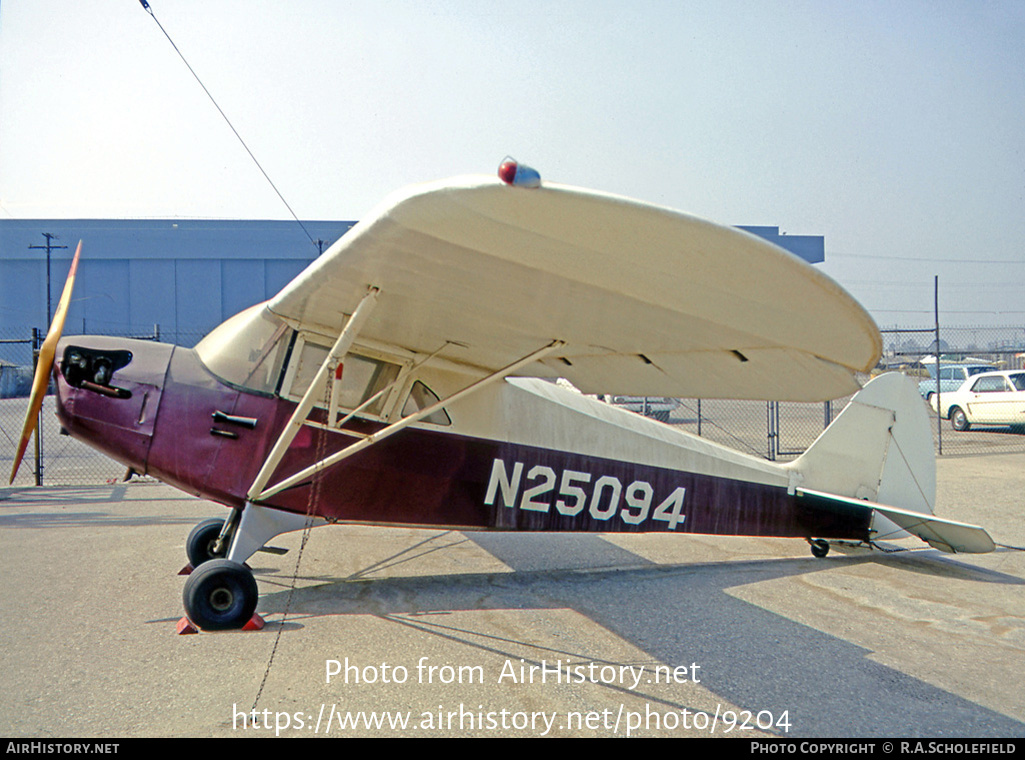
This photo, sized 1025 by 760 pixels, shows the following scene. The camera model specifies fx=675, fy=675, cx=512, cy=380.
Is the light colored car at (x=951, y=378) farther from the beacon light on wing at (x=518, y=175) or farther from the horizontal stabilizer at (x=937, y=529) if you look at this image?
the beacon light on wing at (x=518, y=175)

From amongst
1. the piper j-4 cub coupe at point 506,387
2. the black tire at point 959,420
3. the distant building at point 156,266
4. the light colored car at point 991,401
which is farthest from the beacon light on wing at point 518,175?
the distant building at point 156,266

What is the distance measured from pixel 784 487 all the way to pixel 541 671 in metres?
3.59

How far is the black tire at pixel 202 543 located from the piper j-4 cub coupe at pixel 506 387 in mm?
19

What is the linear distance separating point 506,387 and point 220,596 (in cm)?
263

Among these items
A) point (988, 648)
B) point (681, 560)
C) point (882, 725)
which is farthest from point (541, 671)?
point (681, 560)

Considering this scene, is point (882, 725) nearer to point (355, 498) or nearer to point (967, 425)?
point (355, 498)

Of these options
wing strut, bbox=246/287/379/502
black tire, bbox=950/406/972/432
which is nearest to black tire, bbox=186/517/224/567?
wing strut, bbox=246/287/379/502

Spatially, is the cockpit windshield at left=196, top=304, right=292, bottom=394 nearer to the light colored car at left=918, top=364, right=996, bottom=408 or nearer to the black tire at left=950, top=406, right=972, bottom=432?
the black tire at left=950, top=406, right=972, bottom=432

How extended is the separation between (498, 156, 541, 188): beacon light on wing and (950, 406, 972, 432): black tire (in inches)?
875

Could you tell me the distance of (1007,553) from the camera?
6.82 meters

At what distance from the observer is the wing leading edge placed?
241 cm

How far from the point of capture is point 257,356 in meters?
4.95

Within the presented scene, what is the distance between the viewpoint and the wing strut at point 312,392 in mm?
3863

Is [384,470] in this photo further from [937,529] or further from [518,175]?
[937,529]
